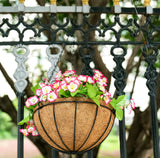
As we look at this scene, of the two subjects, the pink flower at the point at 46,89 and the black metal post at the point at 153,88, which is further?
the black metal post at the point at 153,88

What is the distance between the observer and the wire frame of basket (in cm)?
198

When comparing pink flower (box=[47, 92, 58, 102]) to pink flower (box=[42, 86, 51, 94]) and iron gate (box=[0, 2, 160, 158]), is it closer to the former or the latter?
pink flower (box=[42, 86, 51, 94])

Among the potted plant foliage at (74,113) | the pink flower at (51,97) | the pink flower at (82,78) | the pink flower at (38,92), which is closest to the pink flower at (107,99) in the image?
the potted plant foliage at (74,113)

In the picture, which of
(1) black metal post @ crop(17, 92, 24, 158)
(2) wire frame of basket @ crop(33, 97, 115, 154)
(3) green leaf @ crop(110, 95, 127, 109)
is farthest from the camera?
(1) black metal post @ crop(17, 92, 24, 158)

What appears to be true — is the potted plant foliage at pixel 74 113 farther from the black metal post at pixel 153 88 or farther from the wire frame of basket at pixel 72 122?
the black metal post at pixel 153 88

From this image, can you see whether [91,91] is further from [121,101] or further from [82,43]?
[82,43]

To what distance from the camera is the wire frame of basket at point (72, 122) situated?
198 cm

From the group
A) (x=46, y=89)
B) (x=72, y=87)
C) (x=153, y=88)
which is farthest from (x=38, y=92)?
(x=153, y=88)

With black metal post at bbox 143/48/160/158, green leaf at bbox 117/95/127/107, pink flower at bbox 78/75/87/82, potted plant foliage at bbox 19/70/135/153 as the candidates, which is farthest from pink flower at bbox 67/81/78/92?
black metal post at bbox 143/48/160/158

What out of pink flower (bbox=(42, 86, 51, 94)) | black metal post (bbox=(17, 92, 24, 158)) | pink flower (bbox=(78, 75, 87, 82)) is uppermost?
pink flower (bbox=(78, 75, 87, 82))

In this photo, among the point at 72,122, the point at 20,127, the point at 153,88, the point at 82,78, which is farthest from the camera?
the point at 153,88

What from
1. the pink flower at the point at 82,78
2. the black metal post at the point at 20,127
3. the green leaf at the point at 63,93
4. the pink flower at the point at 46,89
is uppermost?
the pink flower at the point at 82,78

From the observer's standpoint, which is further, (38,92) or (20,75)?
(20,75)

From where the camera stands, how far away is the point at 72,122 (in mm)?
1972
